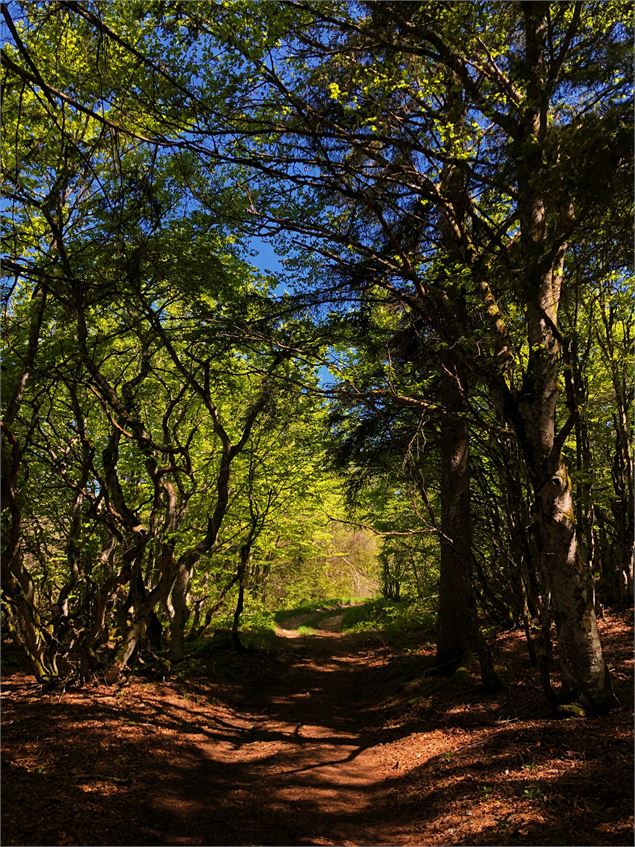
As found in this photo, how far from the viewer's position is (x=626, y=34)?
4355 mm

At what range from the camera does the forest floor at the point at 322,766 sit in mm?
3854

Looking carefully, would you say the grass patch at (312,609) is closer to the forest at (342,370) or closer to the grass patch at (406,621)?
the grass patch at (406,621)

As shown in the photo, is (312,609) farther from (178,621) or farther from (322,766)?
(322,766)

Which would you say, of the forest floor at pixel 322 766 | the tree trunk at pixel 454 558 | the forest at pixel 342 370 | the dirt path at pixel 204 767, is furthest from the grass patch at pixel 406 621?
the forest floor at pixel 322 766

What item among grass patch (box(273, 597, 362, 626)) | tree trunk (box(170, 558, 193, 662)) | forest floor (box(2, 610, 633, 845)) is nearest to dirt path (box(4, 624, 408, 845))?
forest floor (box(2, 610, 633, 845))

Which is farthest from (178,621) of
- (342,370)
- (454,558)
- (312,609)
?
(312,609)

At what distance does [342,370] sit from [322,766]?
483 cm

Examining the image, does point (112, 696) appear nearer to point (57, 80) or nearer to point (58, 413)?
point (58, 413)

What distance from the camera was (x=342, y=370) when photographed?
22.1 feet

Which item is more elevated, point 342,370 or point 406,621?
point 342,370

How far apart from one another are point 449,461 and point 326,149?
545 cm

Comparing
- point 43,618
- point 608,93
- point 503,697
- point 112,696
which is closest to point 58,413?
point 43,618

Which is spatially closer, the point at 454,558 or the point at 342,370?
the point at 342,370

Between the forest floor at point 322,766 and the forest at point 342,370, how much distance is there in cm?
4
